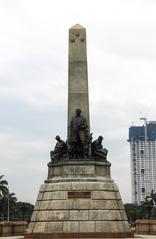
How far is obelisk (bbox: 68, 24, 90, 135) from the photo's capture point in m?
25.0

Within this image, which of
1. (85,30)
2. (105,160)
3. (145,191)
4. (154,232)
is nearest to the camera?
(105,160)

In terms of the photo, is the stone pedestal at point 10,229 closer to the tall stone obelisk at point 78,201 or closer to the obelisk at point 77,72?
the tall stone obelisk at point 78,201

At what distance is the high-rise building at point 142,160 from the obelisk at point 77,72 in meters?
114

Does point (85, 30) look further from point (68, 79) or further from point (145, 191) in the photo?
point (145, 191)

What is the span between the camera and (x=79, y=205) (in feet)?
73.2

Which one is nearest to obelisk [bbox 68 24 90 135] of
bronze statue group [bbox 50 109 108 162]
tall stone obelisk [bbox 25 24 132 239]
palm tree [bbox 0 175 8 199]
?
tall stone obelisk [bbox 25 24 132 239]

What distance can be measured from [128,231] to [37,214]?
417 centimetres

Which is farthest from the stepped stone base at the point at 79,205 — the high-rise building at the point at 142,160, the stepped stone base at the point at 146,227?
the high-rise building at the point at 142,160

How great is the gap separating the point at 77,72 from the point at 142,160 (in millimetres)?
123198

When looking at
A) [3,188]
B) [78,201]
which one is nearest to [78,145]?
[78,201]

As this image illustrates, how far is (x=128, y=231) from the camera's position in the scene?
22.5 metres

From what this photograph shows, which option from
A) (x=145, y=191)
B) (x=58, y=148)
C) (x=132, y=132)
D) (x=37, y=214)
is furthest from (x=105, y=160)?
(x=132, y=132)

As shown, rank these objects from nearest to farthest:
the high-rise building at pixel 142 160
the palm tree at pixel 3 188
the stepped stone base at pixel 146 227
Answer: the stepped stone base at pixel 146 227, the palm tree at pixel 3 188, the high-rise building at pixel 142 160

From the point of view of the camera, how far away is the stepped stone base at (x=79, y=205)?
2170cm
